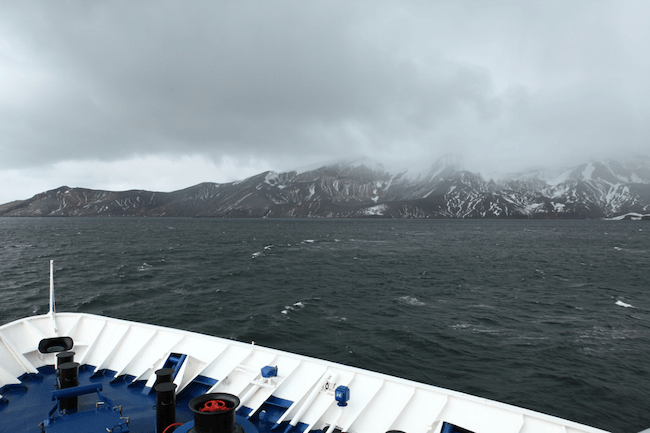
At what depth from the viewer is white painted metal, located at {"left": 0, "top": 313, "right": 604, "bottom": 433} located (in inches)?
345

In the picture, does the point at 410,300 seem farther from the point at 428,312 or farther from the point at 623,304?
the point at 623,304

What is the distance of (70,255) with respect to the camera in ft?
266

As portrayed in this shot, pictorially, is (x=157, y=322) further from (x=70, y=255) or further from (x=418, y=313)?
(x=70, y=255)

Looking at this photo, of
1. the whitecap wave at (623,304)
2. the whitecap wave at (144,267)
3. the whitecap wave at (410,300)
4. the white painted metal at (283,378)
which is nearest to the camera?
the white painted metal at (283,378)

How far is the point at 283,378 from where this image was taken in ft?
34.9

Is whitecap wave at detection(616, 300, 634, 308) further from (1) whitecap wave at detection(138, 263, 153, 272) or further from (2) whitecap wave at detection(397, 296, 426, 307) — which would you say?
(1) whitecap wave at detection(138, 263, 153, 272)

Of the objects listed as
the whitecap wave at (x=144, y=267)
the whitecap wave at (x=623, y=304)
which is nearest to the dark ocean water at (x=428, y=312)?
the whitecap wave at (x=144, y=267)

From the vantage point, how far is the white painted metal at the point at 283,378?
8758mm

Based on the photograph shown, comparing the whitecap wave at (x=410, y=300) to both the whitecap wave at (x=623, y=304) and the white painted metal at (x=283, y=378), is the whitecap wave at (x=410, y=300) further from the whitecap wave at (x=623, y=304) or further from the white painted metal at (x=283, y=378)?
the white painted metal at (x=283, y=378)

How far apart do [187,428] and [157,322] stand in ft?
93.1

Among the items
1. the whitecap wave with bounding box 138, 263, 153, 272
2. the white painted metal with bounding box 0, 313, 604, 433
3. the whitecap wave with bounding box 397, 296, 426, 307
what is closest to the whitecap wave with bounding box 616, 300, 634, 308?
the whitecap wave with bounding box 397, 296, 426, 307

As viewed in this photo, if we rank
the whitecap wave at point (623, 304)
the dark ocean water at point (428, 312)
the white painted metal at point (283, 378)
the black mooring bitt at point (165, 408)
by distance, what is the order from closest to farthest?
the black mooring bitt at point (165, 408) → the white painted metal at point (283, 378) → the dark ocean water at point (428, 312) → the whitecap wave at point (623, 304)

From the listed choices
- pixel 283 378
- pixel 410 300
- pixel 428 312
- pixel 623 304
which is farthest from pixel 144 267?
pixel 623 304

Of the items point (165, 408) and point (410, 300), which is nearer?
point (165, 408)
